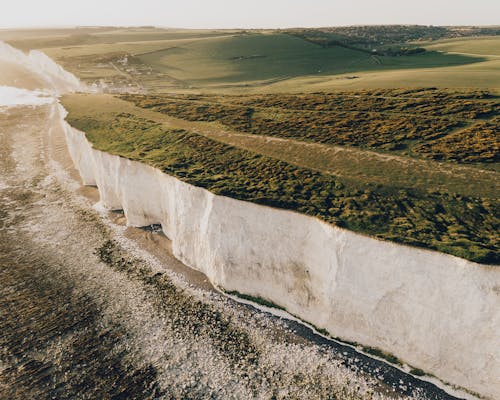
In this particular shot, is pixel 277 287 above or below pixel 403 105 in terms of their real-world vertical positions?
below

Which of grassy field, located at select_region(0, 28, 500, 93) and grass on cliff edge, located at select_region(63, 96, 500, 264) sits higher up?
grassy field, located at select_region(0, 28, 500, 93)

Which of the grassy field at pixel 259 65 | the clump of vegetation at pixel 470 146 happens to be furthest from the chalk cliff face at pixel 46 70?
the clump of vegetation at pixel 470 146

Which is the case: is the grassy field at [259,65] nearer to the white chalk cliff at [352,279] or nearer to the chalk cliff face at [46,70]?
the chalk cliff face at [46,70]

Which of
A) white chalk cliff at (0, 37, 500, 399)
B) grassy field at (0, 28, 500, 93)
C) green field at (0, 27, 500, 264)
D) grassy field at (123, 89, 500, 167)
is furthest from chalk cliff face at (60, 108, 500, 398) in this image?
grassy field at (0, 28, 500, 93)

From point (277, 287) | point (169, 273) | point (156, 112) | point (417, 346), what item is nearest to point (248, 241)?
point (277, 287)

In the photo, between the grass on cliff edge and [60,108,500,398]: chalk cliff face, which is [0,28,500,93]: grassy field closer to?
the grass on cliff edge

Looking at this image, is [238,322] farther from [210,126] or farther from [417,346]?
[210,126]

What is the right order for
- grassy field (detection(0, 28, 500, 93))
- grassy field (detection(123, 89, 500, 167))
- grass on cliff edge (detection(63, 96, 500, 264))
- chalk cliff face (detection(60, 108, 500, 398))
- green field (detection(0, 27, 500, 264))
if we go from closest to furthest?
1. chalk cliff face (detection(60, 108, 500, 398))
2. grass on cliff edge (detection(63, 96, 500, 264))
3. green field (detection(0, 27, 500, 264))
4. grassy field (detection(123, 89, 500, 167))
5. grassy field (detection(0, 28, 500, 93))
